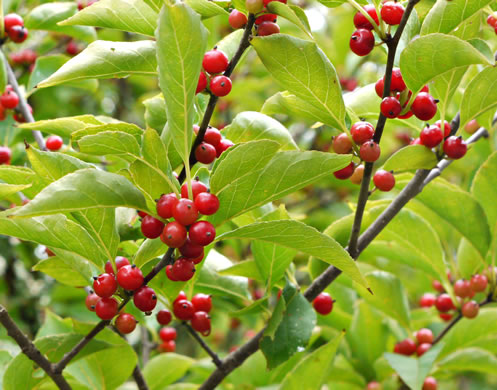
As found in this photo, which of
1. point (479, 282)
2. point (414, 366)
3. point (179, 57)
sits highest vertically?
point (179, 57)

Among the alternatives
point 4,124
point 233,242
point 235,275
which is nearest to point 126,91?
point 233,242

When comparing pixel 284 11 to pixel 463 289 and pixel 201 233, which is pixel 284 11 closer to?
pixel 201 233

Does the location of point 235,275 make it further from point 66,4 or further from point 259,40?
point 66,4

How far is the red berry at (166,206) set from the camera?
1.29 m

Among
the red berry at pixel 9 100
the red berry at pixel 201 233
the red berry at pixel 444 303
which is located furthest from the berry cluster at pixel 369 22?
the red berry at pixel 9 100

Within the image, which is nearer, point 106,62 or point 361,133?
point 106,62

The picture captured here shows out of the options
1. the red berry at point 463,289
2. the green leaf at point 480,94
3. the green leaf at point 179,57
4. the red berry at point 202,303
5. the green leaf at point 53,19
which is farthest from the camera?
the green leaf at point 53,19

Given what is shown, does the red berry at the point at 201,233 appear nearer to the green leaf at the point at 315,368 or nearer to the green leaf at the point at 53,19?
the green leaf at the point at 315,368

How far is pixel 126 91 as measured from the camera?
5.02 m

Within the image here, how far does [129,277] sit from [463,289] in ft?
4.70

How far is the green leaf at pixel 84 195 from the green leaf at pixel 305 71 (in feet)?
1.47

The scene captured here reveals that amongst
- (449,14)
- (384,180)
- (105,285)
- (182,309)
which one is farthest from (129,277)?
(449,14)

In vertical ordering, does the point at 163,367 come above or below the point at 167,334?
above

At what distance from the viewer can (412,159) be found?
157cm
